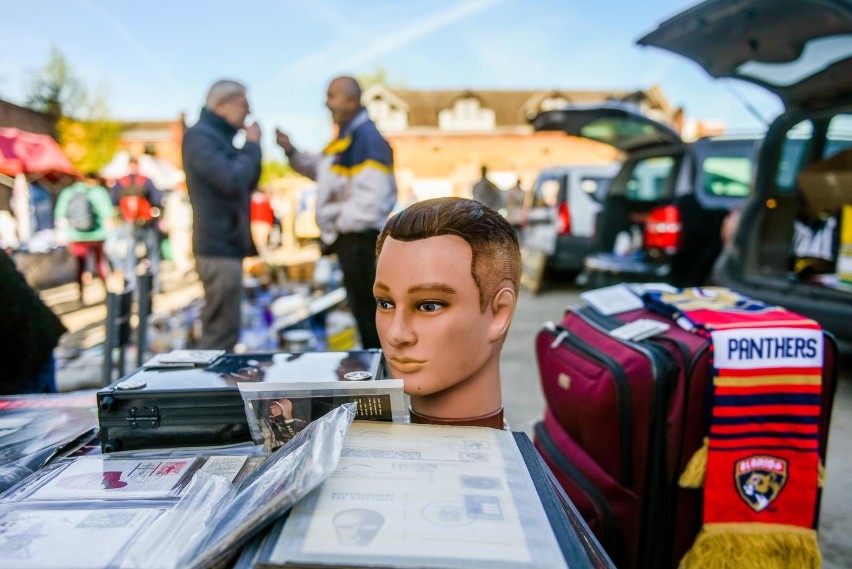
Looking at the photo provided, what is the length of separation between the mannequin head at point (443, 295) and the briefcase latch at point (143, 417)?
0.47 meters

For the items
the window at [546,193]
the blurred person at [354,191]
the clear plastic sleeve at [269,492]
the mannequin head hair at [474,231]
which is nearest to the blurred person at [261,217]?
the window at [546,193]

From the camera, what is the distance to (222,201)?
292 centimetres

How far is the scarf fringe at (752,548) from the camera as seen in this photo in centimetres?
135

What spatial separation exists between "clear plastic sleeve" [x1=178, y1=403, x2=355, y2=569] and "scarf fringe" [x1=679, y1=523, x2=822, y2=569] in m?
1.13

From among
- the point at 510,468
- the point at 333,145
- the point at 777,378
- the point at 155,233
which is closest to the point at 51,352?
the point at 333,145

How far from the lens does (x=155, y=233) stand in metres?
6.52

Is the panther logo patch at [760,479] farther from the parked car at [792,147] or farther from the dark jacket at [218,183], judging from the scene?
the dark jacket at [218,183]

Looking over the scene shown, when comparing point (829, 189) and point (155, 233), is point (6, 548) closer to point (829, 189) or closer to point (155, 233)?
point (829, 189)

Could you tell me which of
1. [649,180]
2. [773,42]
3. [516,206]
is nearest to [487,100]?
[516,206]

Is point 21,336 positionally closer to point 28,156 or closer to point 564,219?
point 564,219

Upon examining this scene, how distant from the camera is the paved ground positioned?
6.23 feet

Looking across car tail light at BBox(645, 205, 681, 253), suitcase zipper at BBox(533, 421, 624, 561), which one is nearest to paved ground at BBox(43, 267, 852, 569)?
suitcase zipper at BBox(533, 421, 624, 561)

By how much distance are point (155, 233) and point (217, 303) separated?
168 inches

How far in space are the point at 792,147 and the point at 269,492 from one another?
14.1 ft
